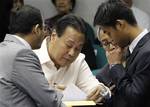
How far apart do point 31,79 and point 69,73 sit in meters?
0.99

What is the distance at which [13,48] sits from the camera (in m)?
2.24

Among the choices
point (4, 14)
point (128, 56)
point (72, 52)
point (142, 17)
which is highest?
point (4, 14)

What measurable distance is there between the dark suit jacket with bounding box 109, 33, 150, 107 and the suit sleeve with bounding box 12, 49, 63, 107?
46cm

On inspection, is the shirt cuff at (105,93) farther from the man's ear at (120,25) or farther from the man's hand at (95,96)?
the man's ear at (120,25)

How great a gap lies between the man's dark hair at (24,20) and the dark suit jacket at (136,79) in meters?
0.55

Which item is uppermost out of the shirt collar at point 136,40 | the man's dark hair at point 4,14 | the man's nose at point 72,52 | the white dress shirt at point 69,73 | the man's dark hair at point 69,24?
the man's dark hair at point 4,14

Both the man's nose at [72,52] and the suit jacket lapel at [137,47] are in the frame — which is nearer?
the suit jacket lapel at [137,47]

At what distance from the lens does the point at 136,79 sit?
2504mm

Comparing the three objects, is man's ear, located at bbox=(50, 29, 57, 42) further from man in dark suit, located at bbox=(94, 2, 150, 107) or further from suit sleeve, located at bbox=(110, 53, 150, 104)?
suit sleeve, located at bbox=(110, 53, 150, 104)

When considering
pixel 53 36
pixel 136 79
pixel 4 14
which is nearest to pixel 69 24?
pixel 53 36

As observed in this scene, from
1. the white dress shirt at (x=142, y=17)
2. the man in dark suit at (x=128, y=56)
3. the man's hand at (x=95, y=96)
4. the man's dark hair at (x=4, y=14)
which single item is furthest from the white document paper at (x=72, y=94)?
the white dress shirt at (x=142, y=17)

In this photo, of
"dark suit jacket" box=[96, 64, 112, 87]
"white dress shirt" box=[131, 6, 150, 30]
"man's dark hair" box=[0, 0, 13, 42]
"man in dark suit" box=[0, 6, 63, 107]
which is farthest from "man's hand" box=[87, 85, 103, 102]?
"white dress shirt" box=[131, 6, 150, 30]

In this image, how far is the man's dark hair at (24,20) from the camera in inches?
102

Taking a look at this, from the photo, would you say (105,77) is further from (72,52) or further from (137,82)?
(137,82)
